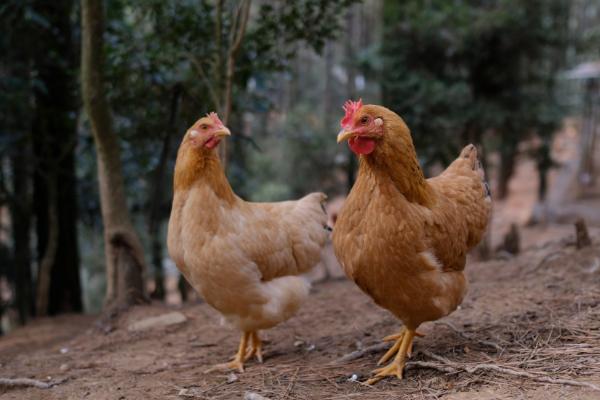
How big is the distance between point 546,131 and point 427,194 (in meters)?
6.78

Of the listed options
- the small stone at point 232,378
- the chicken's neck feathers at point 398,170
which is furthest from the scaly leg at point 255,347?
the chicken's neck feathers at point 398,170

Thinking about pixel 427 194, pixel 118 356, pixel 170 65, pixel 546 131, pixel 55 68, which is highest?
pixel 55 68

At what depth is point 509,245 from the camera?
7945mm

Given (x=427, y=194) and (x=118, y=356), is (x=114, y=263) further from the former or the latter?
(x=427, y=194)

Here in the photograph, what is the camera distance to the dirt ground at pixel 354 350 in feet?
10.4

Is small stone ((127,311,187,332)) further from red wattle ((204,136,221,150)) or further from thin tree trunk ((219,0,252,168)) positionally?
red wattle ((204,136,221,150))

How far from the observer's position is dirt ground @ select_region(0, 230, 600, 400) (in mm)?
3158

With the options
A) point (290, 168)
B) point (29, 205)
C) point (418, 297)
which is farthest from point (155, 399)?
point (290, 168)

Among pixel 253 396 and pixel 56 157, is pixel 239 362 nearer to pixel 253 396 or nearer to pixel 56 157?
pixel 253 396

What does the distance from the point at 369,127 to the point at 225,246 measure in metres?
1.35

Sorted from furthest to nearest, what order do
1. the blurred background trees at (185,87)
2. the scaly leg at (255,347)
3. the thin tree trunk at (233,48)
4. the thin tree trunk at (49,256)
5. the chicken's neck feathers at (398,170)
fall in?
the thin tree trunk at (49,256), the blurred background trees at (185,87), the thin tree trunk at (233,48), the scaly leg at (255,347), the chicken's neck feathers at (398,170)

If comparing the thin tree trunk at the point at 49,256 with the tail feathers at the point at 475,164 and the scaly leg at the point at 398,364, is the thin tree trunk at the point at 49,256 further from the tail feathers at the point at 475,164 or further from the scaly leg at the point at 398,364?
the tail feathers at the point at 475,164

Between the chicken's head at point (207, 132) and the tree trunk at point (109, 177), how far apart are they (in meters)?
1.96

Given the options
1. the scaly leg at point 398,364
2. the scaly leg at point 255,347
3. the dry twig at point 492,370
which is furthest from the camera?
the scaly leg at point 255,347
